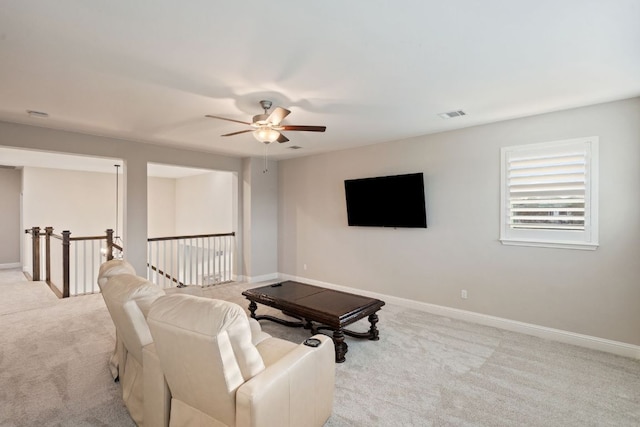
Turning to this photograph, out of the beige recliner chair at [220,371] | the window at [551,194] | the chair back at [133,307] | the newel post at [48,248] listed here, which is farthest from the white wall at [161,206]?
the window at [551,194]

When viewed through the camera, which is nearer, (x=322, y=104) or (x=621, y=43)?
(x=621, y=43)

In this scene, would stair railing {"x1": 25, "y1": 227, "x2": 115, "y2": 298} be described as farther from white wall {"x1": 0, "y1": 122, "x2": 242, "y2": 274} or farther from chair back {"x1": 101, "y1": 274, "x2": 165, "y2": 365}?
chair back {"x1": 101, "y1": 274, "x2": 165, "y2": 365}

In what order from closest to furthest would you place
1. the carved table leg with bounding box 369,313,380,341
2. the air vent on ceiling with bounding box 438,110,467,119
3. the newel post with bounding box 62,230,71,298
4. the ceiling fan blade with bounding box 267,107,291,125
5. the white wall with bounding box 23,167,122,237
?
the ceiling fan blade with bounding box 267,107,291,125 → the carved table leg with bounding box 369,313,380,341 → the air vent on ceiling with bounding box 438,110,467,119 → the newel post with bounding box 62,230,71,298 → the white wall with bounding box 23,167,122,237

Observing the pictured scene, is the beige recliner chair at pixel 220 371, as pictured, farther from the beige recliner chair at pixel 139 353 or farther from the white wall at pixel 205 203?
the white wall at pixel 205 203

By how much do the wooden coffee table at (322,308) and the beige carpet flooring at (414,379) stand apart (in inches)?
5.5

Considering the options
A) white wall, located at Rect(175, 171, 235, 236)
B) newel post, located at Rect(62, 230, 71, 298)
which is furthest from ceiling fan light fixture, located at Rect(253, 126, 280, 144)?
white wall, located at Rect(175, 171, 235, 236)

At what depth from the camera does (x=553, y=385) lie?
2.64 m

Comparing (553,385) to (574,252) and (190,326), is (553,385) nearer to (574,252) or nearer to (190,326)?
(574,252)

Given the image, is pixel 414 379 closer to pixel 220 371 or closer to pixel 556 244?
pixel 220 371

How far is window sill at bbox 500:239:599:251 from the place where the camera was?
132 inches

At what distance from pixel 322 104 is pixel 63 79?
2.37 meters

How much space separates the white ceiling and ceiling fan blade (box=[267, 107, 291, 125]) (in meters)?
0.22

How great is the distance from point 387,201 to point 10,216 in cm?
933

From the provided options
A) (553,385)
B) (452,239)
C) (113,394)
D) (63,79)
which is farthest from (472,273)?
(63,79)
